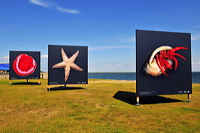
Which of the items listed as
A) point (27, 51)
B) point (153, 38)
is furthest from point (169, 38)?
point (27, 51)

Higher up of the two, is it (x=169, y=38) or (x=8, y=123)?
(x=169, y=38)

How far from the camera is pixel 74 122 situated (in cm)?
961

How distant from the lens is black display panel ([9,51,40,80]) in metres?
30.9

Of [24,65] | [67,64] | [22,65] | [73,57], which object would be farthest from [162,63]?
[22,65]

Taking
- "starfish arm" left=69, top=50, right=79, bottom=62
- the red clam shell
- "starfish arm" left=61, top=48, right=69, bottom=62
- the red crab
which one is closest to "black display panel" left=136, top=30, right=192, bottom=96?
the red crab

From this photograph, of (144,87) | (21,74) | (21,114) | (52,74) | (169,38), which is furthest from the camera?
(21,74)

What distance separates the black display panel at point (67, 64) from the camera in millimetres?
22984

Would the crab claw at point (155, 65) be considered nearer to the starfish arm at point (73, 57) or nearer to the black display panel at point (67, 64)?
the black display panel at point (67, 64)

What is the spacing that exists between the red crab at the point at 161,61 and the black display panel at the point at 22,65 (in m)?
23.4

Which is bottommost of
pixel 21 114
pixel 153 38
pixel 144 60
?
pixel 21 114

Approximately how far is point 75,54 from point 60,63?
2.56 metres

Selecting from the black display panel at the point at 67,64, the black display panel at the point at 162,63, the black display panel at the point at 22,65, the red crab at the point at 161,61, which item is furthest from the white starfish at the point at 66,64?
the red crab at the point at 161,61

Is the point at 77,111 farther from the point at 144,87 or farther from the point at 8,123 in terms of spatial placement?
the point at 144,87

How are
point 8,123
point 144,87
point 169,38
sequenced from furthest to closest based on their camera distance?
1. point 169,38
2. point 144,87
3. point 8,123
